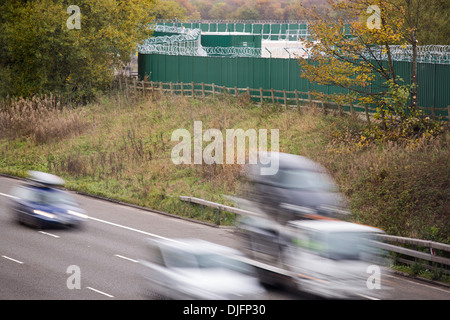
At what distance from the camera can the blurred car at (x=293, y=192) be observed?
12.9 m

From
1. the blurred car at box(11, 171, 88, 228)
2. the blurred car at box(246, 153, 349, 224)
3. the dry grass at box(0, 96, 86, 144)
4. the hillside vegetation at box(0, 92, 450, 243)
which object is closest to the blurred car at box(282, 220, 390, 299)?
the blurred car at box(246, 153, 349, 224)

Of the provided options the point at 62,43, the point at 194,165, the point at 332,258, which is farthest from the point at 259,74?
the point at 332,258

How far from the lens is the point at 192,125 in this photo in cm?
3428

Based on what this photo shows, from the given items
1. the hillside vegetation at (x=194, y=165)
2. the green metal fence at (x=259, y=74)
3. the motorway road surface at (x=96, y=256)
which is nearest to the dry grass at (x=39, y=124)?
the hillside vegetation at (x=194, y=165)

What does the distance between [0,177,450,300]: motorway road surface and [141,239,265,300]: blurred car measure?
959 mm

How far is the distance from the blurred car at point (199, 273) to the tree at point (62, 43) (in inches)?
1242

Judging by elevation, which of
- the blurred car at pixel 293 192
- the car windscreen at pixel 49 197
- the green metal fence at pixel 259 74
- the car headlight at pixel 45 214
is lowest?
the car headlight at pixel 45 214

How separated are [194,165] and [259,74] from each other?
443 inches

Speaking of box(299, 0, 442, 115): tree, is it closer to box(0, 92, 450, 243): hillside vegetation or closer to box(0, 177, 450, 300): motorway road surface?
box(0, 92, 450, 243): hillside vegetation

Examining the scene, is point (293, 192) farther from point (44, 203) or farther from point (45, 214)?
point (45, 214)

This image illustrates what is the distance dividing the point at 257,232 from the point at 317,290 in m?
2.23

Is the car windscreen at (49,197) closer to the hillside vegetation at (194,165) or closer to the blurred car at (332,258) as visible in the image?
the hillside vegetation at (194,165)
